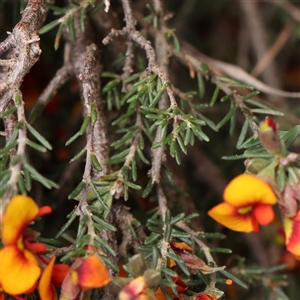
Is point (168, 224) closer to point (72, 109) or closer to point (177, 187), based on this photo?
point (177, 187)

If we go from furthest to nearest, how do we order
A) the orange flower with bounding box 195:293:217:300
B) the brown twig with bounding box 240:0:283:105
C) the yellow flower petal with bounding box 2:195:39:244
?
the brown twig with bounding box 240:0:283:105 < the orange flower with bounding box 195:293:217:300 < the yellow flower petal with bounding box 2:195:39:244

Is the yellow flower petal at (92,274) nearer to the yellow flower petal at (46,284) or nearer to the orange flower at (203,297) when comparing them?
the yellow flower petal at (46,284)

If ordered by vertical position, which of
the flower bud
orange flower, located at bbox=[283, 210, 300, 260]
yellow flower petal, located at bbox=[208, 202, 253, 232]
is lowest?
orange flower, located at bbox=[283, 210, 300, 260]

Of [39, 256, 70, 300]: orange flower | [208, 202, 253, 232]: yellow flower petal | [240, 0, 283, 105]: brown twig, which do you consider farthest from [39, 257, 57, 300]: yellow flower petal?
[240, 0, 283, 105]: brown twig

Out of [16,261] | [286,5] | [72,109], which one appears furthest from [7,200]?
[286,5]

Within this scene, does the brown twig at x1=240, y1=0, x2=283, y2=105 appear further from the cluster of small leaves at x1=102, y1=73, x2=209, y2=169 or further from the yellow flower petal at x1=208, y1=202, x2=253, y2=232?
the yellow flower petal at x1=208, y1=202, x2=253, y2=232

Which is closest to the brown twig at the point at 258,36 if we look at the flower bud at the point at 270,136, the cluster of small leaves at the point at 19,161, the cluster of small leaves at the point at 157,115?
the cluster of small leaves at the point at 157,115

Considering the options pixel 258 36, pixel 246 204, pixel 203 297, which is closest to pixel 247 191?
pixel 246 204

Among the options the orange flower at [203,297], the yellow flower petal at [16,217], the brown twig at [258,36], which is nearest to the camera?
the yellow flower petal at [16,217]
